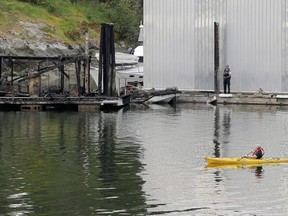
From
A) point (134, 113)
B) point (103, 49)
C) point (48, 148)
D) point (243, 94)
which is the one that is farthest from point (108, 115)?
point (48, 148)

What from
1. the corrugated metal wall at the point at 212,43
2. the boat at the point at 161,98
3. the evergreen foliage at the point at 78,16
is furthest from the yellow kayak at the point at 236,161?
the evergreen foliage at the point at 78,16

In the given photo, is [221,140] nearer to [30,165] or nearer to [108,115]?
[30,165]

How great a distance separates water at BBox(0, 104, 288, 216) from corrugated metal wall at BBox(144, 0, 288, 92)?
9.06m

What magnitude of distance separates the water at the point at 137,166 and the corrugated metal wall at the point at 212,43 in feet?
29.7

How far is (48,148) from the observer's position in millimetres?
39719

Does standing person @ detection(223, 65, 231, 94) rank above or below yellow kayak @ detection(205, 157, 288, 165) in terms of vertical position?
above

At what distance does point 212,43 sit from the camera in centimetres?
6625

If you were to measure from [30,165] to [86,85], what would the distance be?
29161 mm

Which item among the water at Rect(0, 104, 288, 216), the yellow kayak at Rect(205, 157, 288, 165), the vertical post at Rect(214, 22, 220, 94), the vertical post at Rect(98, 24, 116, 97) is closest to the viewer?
the water at Rect(0, 104, 288, 216)

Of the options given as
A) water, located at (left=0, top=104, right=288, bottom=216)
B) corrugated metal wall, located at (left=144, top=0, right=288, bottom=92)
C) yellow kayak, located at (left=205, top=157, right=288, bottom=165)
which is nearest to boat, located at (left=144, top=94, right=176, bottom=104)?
corrugated metal wall, located at (left=144, top=0, right=288, bottom=92)

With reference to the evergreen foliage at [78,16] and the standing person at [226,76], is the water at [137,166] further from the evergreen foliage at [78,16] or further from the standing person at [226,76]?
the evergreen foliage at [78,16]

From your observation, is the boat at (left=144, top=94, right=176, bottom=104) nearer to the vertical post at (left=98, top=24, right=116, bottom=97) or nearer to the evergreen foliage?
the vertical post at (left=98, top=24, right=116, bottom=97)

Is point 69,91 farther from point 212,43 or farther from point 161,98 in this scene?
point 212,43

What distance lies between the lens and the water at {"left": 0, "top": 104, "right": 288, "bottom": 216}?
27.6m
